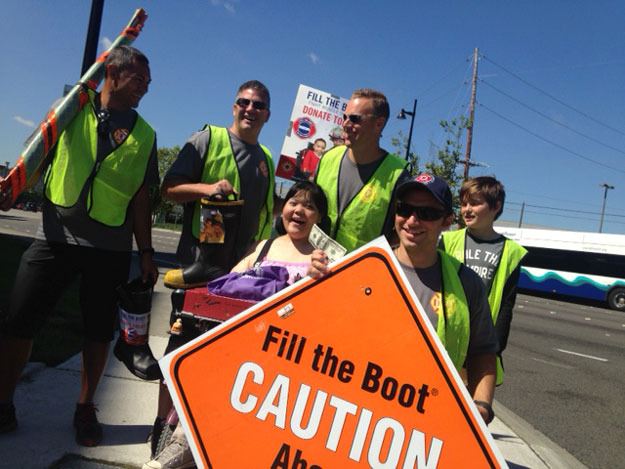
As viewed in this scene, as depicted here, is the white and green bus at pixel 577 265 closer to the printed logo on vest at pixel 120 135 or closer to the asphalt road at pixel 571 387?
the asphalt road at pixel 571 387

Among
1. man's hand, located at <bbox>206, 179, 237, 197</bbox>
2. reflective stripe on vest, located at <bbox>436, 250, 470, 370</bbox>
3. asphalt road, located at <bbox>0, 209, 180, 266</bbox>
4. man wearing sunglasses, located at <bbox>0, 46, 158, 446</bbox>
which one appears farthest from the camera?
asphalt road, located at <bbox>0, 209, 180, 266</bbox>

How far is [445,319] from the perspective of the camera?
183cm

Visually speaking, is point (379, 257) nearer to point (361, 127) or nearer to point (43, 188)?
point (361, 127)

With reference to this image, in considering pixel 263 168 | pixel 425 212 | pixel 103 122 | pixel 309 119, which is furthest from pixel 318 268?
pixel 309 119

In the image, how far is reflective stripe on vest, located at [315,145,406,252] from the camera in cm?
262

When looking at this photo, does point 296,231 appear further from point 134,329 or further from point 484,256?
point 484,256

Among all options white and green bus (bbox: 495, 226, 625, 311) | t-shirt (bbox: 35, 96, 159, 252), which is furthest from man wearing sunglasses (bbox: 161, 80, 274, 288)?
white and green bus (bbox: 495, 226, 625, 311)

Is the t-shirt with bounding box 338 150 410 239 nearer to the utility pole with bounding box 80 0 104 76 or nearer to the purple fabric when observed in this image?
the purple fabric

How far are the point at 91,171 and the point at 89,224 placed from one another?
272 mm

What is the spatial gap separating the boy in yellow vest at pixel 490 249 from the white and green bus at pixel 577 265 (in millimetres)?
18366

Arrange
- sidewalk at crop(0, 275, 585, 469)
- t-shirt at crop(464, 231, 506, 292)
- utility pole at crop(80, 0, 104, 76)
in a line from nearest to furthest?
sidewalk at crop(0, 275, 585, 469) → t-shirt at crop(464, 231, 506, 292) → utility pole at crop(80, 0, 104, 76)

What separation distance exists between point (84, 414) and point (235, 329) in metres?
1.59

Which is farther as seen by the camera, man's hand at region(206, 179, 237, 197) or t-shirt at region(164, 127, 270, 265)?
t-shirt at region(164, 127, 270, 265)

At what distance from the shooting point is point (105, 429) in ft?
9.40
